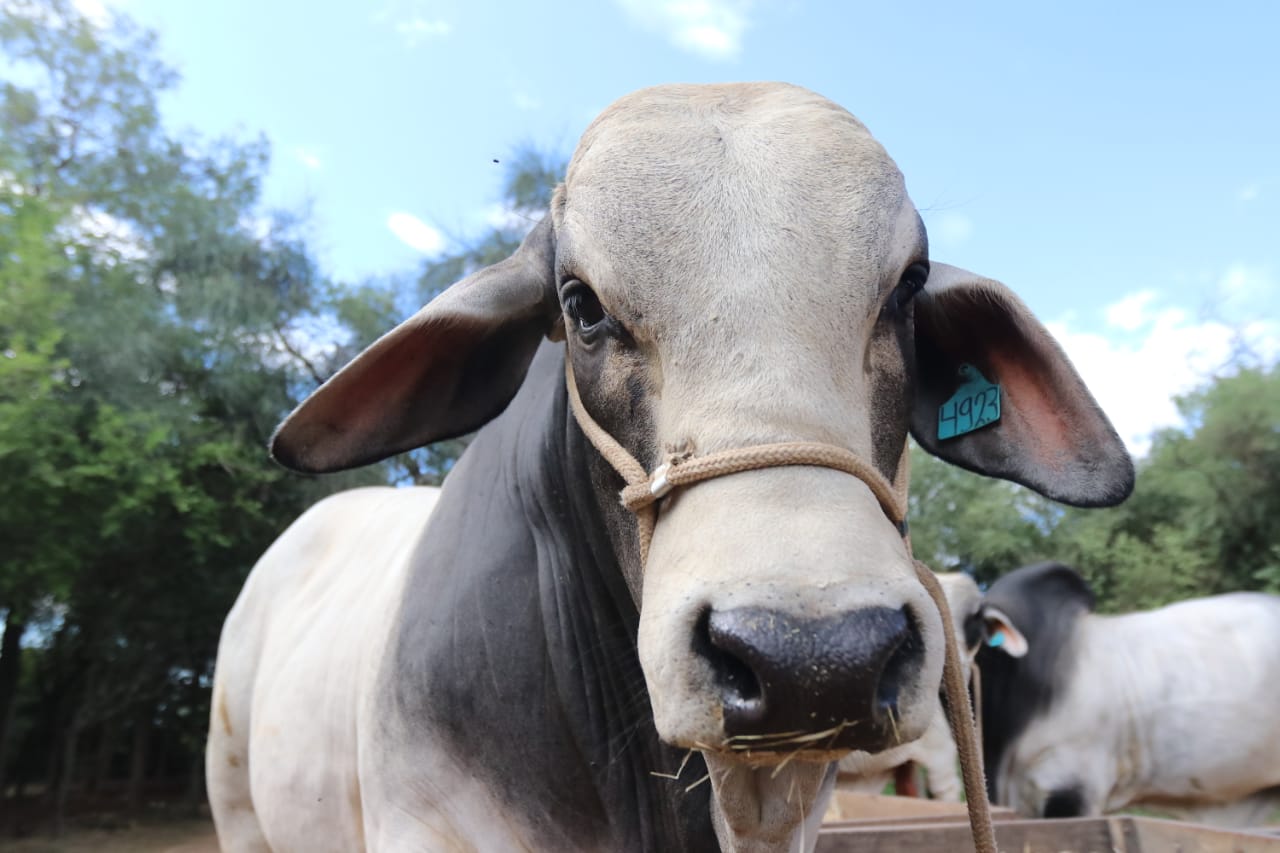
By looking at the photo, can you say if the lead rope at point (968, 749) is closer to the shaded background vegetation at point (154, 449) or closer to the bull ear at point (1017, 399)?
the bull ear at point (1017, 399)

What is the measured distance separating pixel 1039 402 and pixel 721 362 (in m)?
1.08

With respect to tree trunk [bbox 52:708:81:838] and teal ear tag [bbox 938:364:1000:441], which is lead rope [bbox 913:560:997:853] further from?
tree trunk [bbox 52:708:81:838]

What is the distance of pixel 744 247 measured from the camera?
170 cm

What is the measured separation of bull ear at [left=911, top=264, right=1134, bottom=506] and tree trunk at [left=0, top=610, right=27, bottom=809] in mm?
12586

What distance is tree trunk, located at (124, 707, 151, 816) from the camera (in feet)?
44.6

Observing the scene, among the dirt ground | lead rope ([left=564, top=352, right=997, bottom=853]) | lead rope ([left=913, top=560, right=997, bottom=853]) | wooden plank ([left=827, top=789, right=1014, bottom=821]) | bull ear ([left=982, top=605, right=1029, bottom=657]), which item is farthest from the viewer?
the dirt ground

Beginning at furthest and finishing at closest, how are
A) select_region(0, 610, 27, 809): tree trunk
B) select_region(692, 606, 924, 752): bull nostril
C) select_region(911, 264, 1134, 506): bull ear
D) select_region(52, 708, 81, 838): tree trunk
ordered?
select_region(52, 708, 81, 838): tree trunk → select_region(0, 610, 27, 809): tree trunk → select_region(911, 264, 1134, 506): bull ear → select_region(692, 606, 924, 752): bull nostril

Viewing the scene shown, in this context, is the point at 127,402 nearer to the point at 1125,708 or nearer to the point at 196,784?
the point at 196,784

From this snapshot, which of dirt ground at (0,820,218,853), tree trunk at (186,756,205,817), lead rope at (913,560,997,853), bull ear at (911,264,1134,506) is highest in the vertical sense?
bull ear at (911,264,1134,506)

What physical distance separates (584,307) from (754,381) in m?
0.52

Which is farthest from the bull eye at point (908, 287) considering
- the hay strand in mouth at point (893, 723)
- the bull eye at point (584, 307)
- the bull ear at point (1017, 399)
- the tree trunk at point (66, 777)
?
the tree trunk at point (66, 777)

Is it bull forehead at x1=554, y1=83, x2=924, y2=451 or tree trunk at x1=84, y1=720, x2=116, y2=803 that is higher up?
bull forehead at x1=554, y1=83, x2=924, y2=451

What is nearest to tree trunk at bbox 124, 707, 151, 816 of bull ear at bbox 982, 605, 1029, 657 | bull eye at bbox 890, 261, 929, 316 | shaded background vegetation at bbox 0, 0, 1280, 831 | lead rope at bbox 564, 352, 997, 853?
shaded background vegetation at bbox 0, 0, 1280, 831

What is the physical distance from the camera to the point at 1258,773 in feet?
25.8
